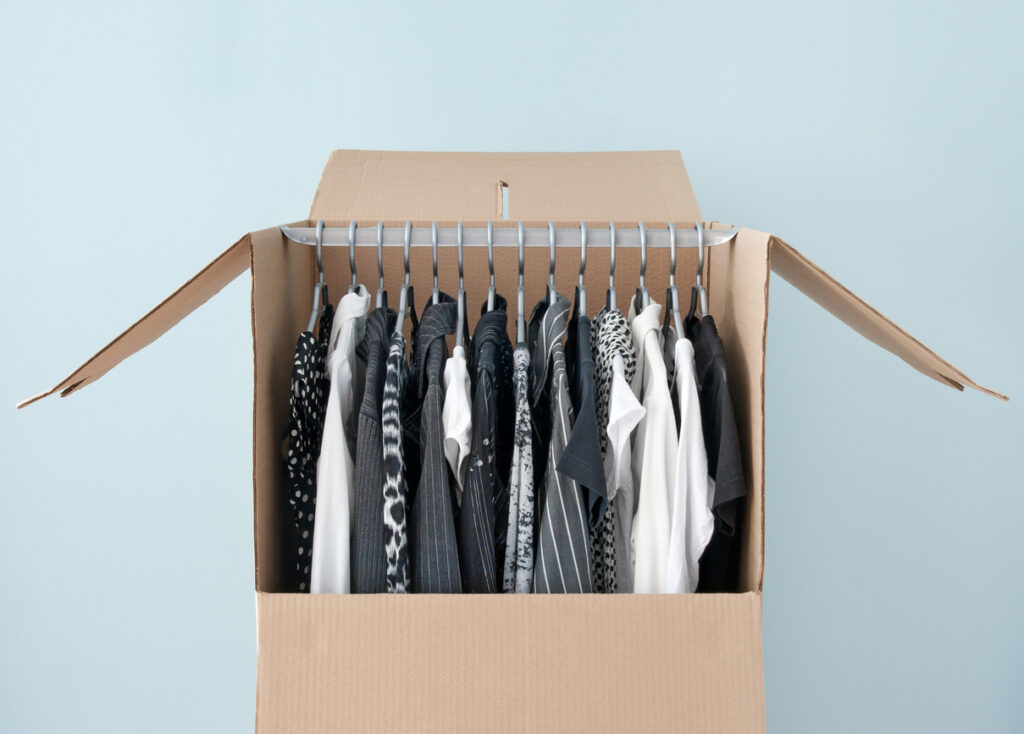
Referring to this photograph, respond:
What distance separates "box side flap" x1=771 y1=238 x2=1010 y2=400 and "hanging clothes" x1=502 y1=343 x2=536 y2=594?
31 cm

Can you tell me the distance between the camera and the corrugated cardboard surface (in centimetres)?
84

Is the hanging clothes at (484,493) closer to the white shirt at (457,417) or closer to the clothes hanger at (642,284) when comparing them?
the white shirt at (457,417)

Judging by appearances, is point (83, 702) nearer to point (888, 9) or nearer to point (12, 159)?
point (12, 159)

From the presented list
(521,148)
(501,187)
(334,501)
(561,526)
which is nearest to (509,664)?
(561,526)

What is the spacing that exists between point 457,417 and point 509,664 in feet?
0.85

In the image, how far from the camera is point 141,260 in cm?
153

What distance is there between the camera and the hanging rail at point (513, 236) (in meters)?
1.04

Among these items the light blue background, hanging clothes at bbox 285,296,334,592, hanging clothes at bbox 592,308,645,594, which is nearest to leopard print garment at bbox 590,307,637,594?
hanging clothes at bbox 592,308,645,594

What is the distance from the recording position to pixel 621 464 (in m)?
0.94

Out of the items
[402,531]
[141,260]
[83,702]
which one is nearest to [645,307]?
[402,531]

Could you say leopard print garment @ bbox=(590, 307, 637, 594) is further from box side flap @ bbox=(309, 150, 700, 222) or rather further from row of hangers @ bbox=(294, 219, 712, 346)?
box side flap @ bbox=(309, 150, 700, 222)

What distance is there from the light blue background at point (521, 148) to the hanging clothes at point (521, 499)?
27.5 inches

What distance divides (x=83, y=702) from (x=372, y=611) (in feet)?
3.50

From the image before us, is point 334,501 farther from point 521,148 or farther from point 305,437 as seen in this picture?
point 521,148
